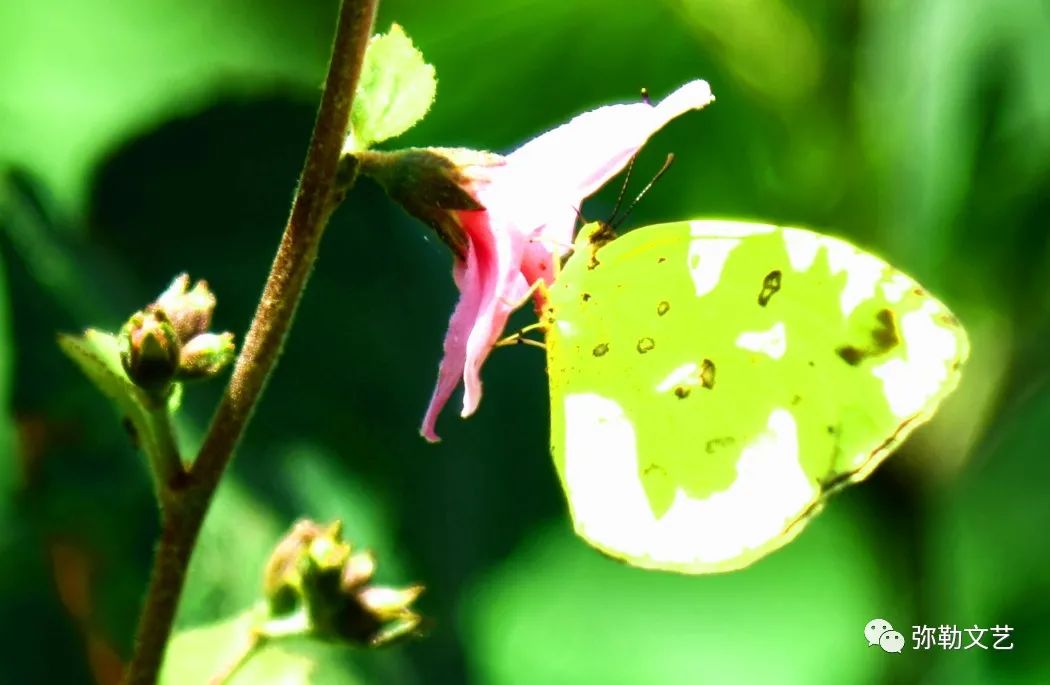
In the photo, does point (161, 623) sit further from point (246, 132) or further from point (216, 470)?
point (246, 132)

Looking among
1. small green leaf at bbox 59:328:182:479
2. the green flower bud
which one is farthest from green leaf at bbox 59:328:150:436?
the green flower bud

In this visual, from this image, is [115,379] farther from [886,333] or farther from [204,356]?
[886,333]

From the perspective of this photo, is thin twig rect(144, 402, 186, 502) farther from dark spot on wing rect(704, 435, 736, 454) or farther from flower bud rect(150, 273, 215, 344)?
dark spot on wing rect(704, 435, 736, 454)

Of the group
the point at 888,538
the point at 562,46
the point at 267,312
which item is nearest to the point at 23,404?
the point at 267,312

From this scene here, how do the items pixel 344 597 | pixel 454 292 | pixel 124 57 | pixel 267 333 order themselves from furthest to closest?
pixel 124 57 → pixel 454 292 → pixel 344 597 → pixel 267 333

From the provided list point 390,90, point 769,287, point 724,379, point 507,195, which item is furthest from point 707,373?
point 390,90

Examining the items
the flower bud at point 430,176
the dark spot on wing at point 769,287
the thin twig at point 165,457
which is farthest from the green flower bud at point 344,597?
the dark spot on wing at point 769,287

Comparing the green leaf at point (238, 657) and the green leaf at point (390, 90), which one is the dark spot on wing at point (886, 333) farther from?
the green leaf at point (238, 657)
